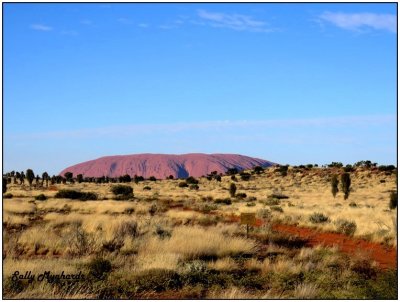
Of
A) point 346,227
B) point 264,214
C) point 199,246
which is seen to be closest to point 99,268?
point 199,246

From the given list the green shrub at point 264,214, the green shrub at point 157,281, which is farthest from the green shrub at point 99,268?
the green shrub at point 264,214

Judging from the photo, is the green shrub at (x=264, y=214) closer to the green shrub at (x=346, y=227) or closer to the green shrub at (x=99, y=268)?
the green shrub at (x=346, y=227)

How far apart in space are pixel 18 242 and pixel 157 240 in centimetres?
444

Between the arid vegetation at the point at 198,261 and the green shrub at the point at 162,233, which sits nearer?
the arid vegetation at the point at 198,261

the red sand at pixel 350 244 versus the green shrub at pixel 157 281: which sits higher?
the green shrub at pixel 157 281

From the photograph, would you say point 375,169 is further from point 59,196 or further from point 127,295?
point 127,295

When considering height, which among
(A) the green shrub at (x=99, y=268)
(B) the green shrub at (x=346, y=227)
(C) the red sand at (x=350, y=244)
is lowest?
(C) the red sand at (x=350, y=244)

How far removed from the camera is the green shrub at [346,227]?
21.6 meters

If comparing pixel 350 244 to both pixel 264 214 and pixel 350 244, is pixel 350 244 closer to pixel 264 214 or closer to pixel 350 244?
pixel 350 244

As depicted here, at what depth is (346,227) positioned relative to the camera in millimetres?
22234

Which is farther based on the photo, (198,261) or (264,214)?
(264,214)

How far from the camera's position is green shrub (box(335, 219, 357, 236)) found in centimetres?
2162

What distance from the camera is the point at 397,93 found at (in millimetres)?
10125

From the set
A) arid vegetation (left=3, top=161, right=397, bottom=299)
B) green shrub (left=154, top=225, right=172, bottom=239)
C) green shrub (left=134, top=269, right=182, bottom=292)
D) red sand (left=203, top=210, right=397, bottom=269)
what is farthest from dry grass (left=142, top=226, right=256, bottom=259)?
red sand (left=203, top=210, right=397, bottom=269)
